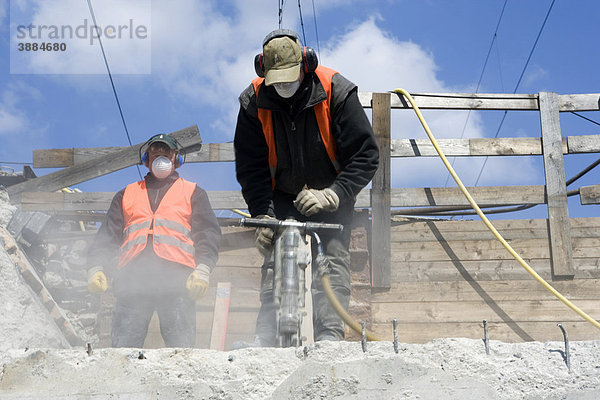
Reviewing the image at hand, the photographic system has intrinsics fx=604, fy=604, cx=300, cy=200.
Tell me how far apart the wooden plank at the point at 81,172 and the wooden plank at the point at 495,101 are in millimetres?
2809

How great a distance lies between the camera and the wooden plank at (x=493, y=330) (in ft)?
16.5

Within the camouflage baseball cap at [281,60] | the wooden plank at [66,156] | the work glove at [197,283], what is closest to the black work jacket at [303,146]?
the camouflage baseball cap at [281,60]

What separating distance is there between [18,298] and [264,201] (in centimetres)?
262

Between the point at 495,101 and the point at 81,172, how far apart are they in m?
4.29

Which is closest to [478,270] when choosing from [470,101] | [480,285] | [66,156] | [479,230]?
[480,285]

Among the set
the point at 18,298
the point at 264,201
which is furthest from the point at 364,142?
the point at 18,298

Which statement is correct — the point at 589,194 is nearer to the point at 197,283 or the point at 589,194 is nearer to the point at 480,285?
the point at 480,285

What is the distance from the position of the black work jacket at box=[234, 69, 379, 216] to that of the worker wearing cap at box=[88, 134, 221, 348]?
74 cm

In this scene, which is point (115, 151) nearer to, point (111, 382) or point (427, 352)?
point (111, 382)

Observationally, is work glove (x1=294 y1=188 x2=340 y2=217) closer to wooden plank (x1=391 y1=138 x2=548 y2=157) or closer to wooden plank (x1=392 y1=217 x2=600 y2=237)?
wooden plank (x1=392 y1=217 x2=600 y2=237)

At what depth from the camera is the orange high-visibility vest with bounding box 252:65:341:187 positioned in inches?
140

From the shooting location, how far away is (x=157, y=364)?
269cm

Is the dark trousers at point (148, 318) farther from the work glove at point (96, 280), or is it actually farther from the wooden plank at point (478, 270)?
the wooden plank at point (478, 270)

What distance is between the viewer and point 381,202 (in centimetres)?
547
